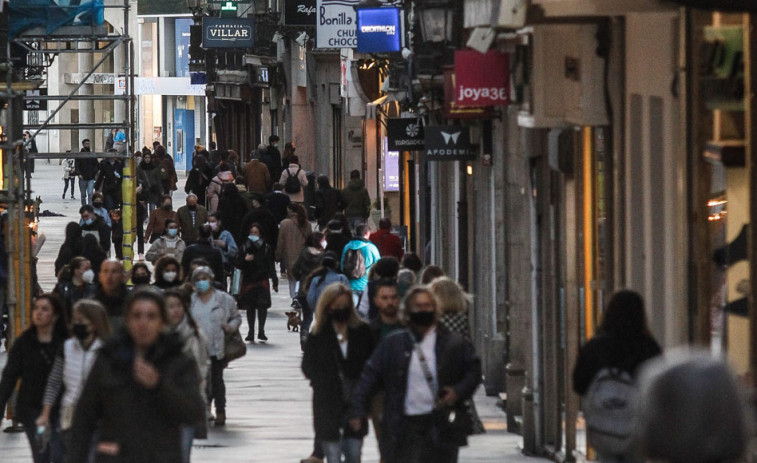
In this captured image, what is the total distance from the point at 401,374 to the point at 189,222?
1821 cm

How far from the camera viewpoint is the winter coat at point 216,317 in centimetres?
1584

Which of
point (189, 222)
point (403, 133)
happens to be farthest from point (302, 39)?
point (403, 133)

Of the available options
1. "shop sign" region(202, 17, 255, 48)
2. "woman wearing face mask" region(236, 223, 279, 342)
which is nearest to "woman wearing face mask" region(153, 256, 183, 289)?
"woman wearing face mask" region(236, 223, 279, 342)

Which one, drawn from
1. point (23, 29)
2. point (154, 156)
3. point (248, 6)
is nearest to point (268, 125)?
point (248, 6)

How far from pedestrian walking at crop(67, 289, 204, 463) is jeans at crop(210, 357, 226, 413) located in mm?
7806

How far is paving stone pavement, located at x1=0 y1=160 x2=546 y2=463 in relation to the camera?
1515 cm

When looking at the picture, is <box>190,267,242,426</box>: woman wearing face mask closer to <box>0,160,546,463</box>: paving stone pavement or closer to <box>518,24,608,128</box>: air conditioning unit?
<box>0,160,546,463</box>: paving stone pavement

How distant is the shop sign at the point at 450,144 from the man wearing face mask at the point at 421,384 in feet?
35.6

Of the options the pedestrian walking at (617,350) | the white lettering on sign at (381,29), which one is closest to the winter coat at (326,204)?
the white lettering on sign at (381,29)

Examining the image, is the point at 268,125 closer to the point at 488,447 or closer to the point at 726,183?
the point at 488,447

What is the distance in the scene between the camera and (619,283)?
11992 mm

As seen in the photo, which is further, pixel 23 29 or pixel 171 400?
pixel 23 29

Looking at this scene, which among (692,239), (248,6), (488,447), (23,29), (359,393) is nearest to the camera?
(692,239)

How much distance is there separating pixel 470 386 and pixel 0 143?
28.8ft
